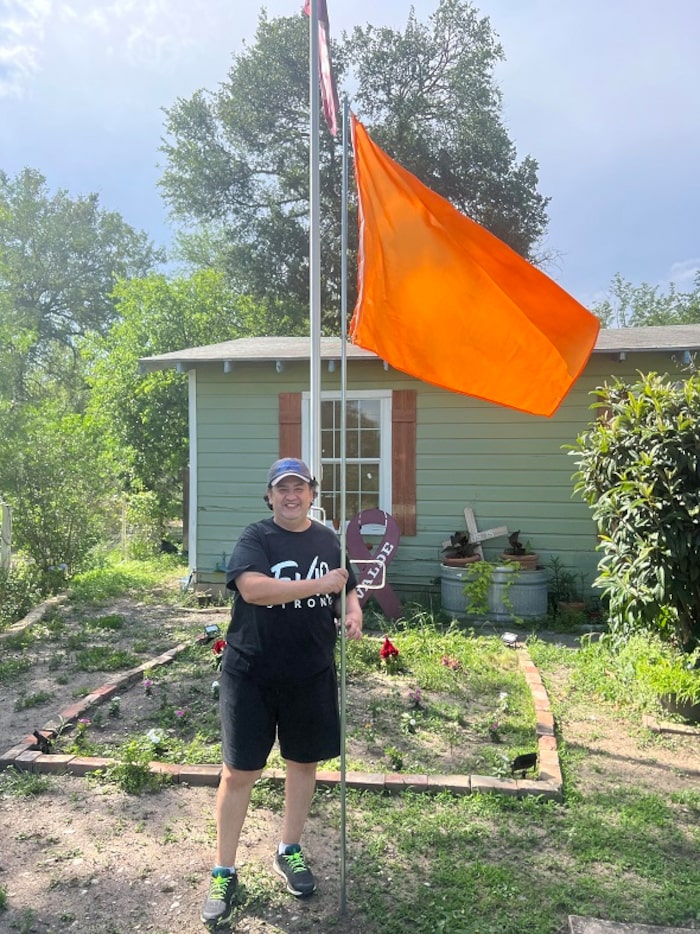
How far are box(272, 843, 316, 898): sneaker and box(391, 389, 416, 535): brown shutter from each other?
17.8 ft

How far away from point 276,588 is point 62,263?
2954 cm

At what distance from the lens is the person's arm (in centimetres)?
255

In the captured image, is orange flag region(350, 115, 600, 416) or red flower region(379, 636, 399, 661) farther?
red flower region(379, 636, 399, 661)

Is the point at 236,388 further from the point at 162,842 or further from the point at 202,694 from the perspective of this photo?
the point at 162,842

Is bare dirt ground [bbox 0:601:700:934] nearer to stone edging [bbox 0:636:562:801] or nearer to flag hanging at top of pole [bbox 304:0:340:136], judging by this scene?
stone edging [bbox 0:636:562:801]

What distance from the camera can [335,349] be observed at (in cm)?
865

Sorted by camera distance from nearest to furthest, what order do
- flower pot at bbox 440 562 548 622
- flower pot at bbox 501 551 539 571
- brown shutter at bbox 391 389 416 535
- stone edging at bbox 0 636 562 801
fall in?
1. stone edging at bbox 0 636 562 801
2. flower pot at bbox 440 562 548 622
3. flower pot at bbox 501 551 539 571
4. brown shutter at bbox 391 389 416 535

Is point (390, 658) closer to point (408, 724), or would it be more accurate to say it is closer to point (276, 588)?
point (408, 724)

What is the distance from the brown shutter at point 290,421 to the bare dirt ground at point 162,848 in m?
4.60

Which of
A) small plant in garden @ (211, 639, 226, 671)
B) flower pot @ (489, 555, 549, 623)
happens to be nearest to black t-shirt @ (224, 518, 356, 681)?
small plant in garden @ (211, 639, 226, 671)

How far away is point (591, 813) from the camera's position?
11.4 ft

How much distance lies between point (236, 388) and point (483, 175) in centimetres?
1515

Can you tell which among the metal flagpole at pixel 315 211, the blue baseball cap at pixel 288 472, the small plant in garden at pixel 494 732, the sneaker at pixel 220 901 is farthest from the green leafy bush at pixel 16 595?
the blue baseball cap at pixel 288 472

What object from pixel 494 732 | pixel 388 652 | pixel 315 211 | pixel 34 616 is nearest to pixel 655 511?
pixel 494 732
